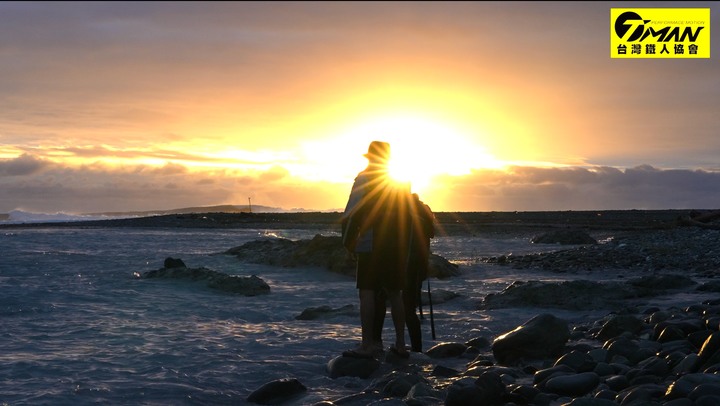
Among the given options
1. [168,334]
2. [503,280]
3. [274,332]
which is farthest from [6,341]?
[503,280]

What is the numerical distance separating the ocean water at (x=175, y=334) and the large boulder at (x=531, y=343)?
1610 millimetres

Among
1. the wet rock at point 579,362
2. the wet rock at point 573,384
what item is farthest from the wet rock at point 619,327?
A: the wet rock at point 573,384

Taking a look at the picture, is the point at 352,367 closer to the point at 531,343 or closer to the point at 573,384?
the point at 531,343

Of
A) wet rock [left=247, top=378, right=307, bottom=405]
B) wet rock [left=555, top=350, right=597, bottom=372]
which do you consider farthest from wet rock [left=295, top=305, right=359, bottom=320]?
wet rock [left=555, top=350, right=597, bottom=372]

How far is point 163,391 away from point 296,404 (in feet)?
4.42

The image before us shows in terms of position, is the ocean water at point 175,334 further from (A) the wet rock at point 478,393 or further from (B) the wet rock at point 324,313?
(A) the wet rock at point 478,393

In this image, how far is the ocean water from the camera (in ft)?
21.5

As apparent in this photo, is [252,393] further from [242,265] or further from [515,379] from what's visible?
[242,265]

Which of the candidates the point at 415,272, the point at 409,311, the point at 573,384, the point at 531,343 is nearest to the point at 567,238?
the point at 415,272

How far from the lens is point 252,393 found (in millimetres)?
6270

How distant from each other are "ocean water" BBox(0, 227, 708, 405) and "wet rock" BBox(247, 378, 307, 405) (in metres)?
0.13

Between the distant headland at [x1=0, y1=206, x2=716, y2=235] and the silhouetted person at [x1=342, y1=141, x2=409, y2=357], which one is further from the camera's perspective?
the distant headland at [x1=0, y1=206, x2=716, y2=235]

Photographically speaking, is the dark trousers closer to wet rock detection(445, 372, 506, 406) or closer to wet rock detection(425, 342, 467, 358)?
wet rock detection(425, 342, 467, 358)

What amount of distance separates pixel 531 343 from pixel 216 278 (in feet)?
29.0
